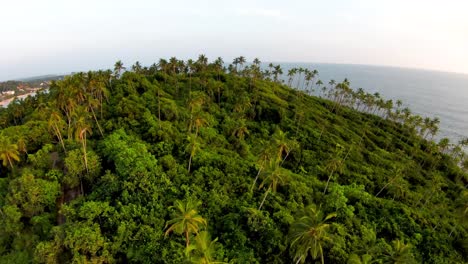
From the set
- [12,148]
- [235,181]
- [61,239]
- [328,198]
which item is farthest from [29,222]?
[328,198]

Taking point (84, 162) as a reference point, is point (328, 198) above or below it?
below

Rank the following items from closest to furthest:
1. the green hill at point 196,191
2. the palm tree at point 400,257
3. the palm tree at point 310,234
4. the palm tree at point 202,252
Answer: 1. the palm tree at point 202,252
2. the palm tree at point 310,234
3. the palm tree at point 400,257
4. the green hill at point 196,191

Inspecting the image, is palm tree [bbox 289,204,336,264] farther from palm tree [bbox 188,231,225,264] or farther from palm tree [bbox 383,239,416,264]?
palm tree [bbox 188,231,225,264]

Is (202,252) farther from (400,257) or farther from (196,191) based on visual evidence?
(400,257)

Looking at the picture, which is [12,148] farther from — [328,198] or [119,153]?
[328,198]

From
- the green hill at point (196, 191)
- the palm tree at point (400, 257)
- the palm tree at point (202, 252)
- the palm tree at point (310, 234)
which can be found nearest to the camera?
the palm tree at point (202, 252)

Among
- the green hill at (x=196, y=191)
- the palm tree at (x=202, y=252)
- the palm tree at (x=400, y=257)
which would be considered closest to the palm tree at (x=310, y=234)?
the green hill at (x=196, y=191)

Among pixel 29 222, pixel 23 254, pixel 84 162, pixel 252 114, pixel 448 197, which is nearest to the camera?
pixel 23 254

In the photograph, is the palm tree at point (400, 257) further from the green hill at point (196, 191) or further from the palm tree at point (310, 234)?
the palm tree at point (310, 234)

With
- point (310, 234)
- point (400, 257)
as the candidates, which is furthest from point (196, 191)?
point (400, 257)
